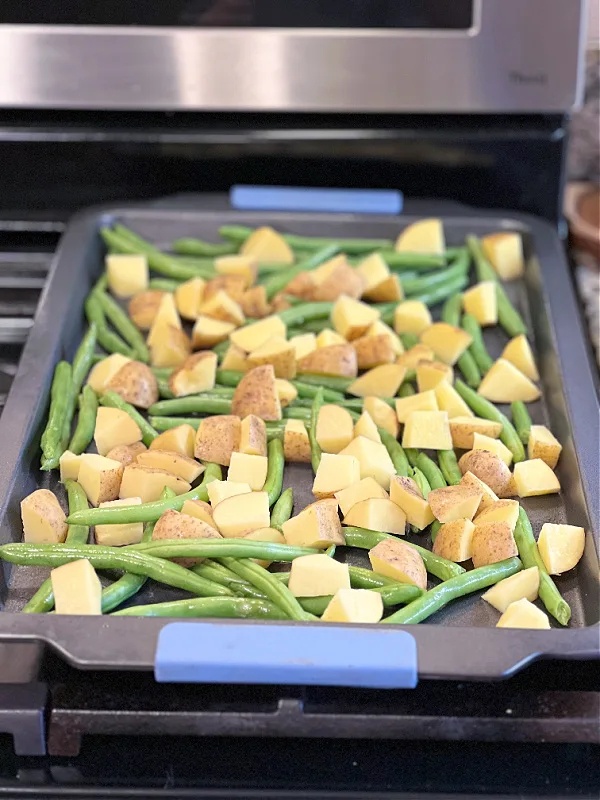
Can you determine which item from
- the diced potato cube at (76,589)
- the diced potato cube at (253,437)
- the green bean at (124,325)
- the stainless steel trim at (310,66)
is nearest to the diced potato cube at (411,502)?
the diced potato cube at (253,437)

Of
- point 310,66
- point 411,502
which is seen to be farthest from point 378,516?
point 310,66

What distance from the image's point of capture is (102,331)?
1.77 metres

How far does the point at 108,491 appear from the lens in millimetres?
1417

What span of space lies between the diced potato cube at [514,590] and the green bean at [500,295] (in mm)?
633

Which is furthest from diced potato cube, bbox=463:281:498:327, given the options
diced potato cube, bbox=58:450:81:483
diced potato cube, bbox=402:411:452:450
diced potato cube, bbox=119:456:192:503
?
diced potato cube, bbox=58:450:81:483

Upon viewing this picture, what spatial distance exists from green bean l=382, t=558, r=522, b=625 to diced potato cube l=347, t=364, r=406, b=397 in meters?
0.43

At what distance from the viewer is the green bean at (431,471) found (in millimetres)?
1441

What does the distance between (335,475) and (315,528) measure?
0.42 feet

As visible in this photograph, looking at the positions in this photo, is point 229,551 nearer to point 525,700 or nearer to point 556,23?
point 525,700

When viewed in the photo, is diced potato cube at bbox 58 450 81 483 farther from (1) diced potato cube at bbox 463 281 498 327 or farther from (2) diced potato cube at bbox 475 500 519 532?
(1) diced potato cube at bbox 463 281 498 327

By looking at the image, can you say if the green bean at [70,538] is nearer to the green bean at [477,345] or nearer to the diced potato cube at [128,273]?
the diced potato cube at [128,273]

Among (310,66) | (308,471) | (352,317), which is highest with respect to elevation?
(310,66)

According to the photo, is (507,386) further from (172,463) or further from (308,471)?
(172,463)

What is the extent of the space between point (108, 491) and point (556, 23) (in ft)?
3.82
